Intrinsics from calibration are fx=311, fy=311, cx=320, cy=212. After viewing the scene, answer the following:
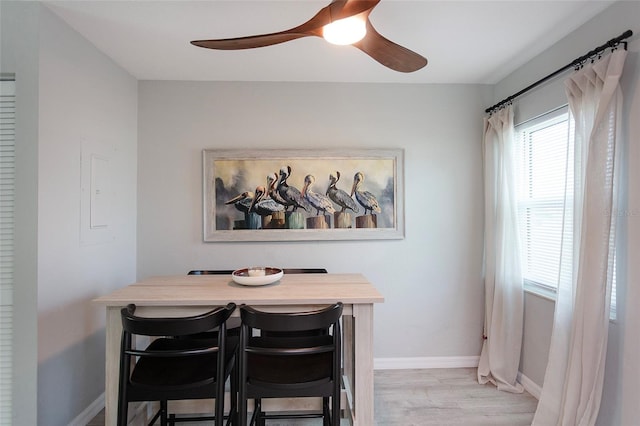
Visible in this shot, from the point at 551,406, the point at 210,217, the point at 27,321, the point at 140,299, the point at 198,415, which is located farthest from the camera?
the point at 210,217

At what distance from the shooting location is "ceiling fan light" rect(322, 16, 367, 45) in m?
1.31

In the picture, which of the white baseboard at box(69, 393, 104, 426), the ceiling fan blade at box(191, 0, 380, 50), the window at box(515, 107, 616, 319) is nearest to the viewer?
the ceiling fan blade at box(191, 0, 380, 50)

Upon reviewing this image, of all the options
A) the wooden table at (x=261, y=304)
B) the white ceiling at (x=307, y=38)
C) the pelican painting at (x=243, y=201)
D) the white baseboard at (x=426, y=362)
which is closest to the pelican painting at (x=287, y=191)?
the pelican painting at (x=243, y=201)

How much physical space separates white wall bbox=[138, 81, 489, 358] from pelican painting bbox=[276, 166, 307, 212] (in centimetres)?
27

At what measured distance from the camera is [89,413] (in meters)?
2.15

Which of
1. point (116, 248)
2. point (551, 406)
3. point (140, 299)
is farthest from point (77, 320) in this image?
point (551, 406)

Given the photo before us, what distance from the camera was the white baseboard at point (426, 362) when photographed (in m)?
2.83

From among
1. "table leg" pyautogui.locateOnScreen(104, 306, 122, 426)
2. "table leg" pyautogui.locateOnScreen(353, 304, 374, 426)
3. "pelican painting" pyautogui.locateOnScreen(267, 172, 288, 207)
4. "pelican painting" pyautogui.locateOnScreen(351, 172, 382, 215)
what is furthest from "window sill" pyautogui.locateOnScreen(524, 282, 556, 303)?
"table leg" pyautogui.locateOnScreen(104, 306, 122, 426)

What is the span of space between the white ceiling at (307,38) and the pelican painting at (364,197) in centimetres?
89

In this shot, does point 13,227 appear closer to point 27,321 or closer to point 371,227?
point 27,321

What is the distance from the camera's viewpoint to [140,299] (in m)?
1.62

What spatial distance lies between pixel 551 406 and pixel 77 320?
3.04 metres

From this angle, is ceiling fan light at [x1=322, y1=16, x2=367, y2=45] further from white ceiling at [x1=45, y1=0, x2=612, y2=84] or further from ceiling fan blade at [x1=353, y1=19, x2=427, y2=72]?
white ceiling at [x1=45, y1=0, x2=612, y2=84]

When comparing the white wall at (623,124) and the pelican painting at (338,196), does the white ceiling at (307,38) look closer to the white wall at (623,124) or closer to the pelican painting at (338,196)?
the white wall at (623,124)
